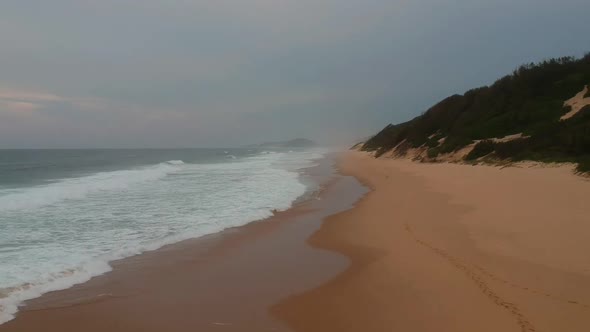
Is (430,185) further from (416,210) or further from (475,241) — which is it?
(475,241)

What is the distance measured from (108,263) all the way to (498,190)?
11.0m

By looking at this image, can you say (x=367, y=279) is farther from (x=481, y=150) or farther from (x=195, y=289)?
(x=481, y=150)

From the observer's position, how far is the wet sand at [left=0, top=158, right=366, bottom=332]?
4.72 m

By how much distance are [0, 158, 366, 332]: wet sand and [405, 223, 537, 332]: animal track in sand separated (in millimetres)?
1722

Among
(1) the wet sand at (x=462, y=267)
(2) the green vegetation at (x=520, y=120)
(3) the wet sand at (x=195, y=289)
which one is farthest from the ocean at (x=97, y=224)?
(2) the green vegetation at (x=520, y=120)

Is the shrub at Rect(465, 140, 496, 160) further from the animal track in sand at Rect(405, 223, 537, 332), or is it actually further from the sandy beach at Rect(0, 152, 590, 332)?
the animal track in sand at Rect(405, 223, 537, 332)

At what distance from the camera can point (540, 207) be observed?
352 inches

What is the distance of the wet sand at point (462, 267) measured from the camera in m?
4.45

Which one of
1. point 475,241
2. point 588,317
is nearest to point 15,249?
point 475,241

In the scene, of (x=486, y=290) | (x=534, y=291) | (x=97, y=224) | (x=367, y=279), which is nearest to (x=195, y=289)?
(x=367, y=279)

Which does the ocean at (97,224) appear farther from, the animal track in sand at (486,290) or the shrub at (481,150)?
the shrub at (481,150)

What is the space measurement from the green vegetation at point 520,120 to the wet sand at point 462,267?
5.14 metres

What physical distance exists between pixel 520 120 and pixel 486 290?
2285cm

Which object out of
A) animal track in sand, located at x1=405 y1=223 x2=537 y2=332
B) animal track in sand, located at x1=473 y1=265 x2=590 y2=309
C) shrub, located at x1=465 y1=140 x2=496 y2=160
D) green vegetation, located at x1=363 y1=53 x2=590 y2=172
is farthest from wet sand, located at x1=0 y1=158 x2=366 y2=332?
shrub, located at x1=465 y1=140 x2=496 y2=160
